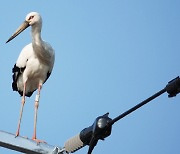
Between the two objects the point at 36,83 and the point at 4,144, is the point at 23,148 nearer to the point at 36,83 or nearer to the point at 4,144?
the point at 4,144

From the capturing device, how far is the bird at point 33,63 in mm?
10547

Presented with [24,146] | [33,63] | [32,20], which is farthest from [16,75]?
[24,146]

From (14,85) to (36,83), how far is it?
536 millimetres

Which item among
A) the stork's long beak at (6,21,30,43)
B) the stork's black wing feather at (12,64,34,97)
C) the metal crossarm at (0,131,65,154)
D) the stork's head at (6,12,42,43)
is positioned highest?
the stork's head at (6,12,42,43)

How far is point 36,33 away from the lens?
34.6ft

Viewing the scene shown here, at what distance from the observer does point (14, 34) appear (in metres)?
10.2

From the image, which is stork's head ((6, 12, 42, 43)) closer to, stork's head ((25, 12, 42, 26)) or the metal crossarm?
stork's head ((25, 12, 42, 26))

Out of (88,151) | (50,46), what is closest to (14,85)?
(50,46)

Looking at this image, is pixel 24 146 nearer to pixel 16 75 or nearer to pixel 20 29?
pixel 20 29

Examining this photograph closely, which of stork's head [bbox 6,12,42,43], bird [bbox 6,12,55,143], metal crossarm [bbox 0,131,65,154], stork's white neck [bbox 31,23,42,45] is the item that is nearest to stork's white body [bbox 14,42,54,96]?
bird [bbox 6,12,55,143]

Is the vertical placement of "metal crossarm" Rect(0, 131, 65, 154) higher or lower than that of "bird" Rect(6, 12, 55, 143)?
lower

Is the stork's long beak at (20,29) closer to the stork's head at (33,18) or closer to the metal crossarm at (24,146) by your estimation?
the stork's head at (33,18)

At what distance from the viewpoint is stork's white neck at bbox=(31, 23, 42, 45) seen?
34.4ft

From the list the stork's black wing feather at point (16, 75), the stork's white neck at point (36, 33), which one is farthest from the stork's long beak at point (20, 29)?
the stork's black wing feather at point (16, 75)
